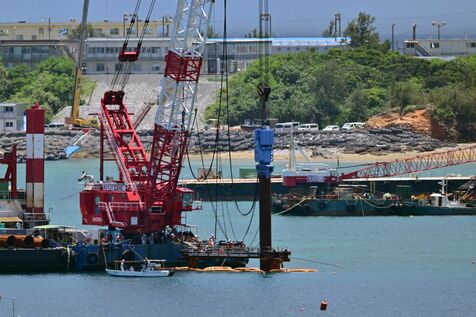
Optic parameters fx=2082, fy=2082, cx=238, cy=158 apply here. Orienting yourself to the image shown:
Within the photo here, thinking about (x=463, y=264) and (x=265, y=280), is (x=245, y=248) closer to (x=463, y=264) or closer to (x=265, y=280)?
(x=265, y=280)

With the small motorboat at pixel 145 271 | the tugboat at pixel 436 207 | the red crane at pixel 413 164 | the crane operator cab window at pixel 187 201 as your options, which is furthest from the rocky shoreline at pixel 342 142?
the small motorboat at pixel 145 271

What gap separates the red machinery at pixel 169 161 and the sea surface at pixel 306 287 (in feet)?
13.4

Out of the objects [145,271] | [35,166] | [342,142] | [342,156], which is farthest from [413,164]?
[145,271]

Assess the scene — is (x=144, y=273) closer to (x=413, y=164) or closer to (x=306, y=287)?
(x=306, y=287)

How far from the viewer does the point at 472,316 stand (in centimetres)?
7881

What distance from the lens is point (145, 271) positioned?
88.8 meters

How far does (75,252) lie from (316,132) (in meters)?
107

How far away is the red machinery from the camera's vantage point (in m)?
92.6

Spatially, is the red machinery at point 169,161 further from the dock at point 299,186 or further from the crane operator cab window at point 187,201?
the dock at point 299,186

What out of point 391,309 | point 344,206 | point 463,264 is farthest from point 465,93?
point 391,309

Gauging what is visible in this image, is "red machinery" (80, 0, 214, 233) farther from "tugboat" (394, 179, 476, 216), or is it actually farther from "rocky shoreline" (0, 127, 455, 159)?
"rocky shoreline" (0, 127, 455, 159)

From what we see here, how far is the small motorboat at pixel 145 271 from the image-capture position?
3489 inches

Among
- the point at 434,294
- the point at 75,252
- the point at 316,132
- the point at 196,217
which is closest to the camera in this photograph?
the point at 434,294

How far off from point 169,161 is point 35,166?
6649 millimetres
